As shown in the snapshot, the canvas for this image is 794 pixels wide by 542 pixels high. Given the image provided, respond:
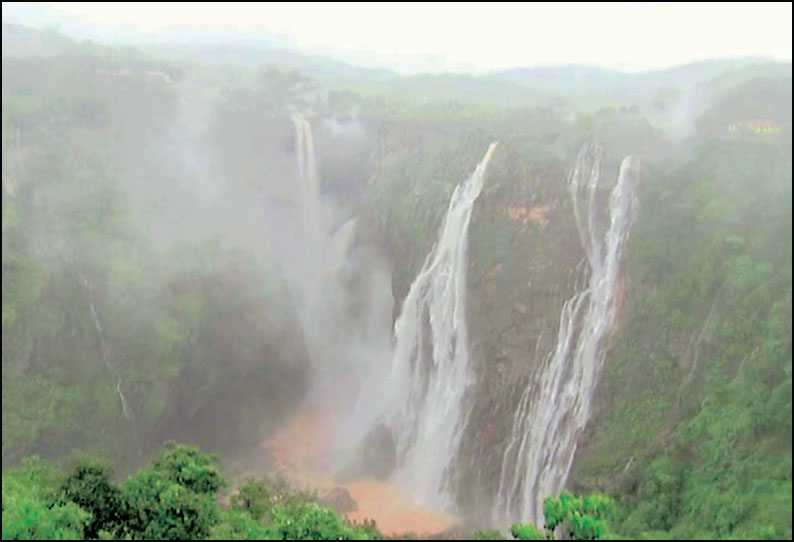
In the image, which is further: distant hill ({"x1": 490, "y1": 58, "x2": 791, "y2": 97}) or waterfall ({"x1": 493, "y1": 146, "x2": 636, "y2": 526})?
distant hill ({"x1": 490, "y1": 58, "x2": 791, "y2": 97})

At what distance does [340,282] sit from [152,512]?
763 inches

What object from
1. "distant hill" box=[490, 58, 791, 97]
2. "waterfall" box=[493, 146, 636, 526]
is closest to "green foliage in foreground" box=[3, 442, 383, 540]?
"waterfall" box=[493, 146, 636, 526]

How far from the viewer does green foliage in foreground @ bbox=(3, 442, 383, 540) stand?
9547 mm

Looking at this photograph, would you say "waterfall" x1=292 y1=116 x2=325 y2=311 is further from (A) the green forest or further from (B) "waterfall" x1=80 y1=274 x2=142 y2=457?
(B) "waterfall" x1=80 y1=274 x2=142 y2=457

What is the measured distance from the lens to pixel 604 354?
17625mm

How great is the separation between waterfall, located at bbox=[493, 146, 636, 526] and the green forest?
42 cm

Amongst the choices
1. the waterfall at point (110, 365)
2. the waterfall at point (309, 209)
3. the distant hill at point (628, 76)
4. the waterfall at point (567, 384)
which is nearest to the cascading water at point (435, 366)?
A: the waterfall at point (567, 384)

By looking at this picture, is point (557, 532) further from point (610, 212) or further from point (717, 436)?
point (610, 212)

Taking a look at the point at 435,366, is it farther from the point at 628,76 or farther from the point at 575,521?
the point at 628,76

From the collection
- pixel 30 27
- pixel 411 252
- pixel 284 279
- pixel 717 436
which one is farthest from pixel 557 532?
pixel 30 27

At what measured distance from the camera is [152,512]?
409 inches

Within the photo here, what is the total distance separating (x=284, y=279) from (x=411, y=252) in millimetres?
7141

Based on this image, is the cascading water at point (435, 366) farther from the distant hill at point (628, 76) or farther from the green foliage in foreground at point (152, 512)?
the distant hill at point (628, 76)

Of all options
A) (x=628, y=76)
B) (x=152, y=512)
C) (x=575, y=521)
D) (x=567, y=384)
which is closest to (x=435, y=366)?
(x=567, y=384)
